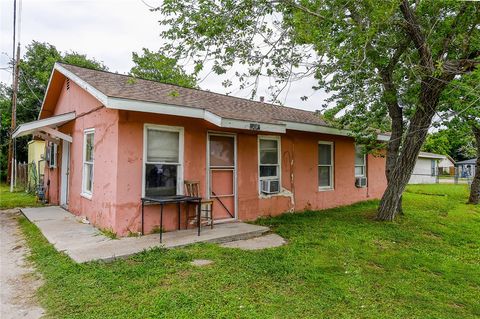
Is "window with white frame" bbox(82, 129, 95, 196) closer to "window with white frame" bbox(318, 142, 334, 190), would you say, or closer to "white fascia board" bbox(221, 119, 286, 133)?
"white fascia board" bbox(221, 119, 286, 133)

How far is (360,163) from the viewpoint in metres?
11.4

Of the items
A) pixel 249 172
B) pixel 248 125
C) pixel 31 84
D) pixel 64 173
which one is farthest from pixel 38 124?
pixel 31 84

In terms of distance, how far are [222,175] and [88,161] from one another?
332 centimetres

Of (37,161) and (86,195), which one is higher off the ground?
(37,161)

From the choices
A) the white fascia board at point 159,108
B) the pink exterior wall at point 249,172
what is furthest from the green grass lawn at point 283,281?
the white fascia board at point 159,108

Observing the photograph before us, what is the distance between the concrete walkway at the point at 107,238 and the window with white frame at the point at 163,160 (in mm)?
967

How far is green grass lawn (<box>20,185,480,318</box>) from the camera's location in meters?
3.18

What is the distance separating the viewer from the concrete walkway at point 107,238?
480cm

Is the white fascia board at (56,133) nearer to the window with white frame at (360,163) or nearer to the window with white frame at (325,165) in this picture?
the window with white frame at (325,165)

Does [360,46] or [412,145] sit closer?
[360,46]

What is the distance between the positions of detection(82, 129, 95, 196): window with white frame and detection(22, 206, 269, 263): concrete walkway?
823 millimetres

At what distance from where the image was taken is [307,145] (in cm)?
933

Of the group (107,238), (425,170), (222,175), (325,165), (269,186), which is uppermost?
(325,165)

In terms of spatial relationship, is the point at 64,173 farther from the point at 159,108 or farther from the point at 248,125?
the point at 248,125
